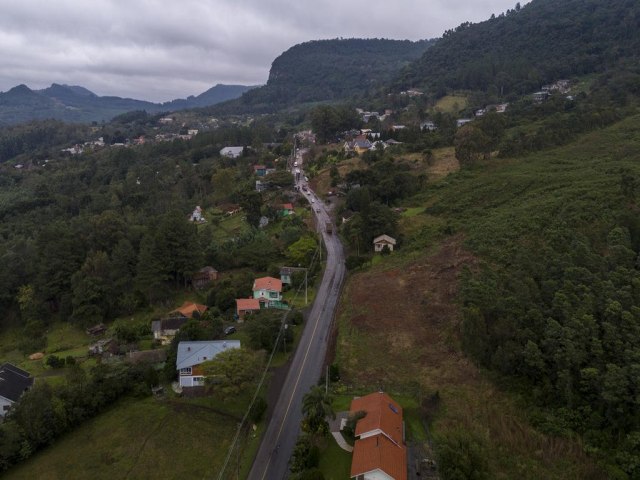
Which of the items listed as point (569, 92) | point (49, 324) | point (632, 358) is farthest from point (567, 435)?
point (569, 92)

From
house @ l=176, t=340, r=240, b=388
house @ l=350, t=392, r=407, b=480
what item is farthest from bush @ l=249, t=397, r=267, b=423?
house @ l=350, t=392, r=407, b=480

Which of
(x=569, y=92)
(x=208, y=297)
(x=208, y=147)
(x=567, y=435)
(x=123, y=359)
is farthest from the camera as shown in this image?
(x=208, y=147)

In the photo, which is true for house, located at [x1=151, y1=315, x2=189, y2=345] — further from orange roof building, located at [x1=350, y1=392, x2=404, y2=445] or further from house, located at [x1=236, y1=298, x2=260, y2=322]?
orange roof building, located at [x1=350, y1=392, x2=404, y2=445]

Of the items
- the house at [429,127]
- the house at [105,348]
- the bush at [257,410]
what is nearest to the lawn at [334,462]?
the bush at [257,410]

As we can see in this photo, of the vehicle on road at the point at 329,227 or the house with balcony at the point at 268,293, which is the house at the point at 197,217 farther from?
the house with balcony at the point at 268,293

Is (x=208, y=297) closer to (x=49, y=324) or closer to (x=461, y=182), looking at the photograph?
(x=49, y=324)

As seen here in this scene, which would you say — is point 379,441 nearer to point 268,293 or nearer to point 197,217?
point 268,293
